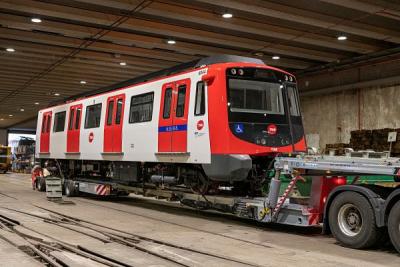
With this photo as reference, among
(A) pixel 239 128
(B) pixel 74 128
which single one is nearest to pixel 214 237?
(A) pixel 239 128

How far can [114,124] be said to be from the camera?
15.0 m

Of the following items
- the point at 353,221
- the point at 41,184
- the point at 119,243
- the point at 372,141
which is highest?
the point at 372,141

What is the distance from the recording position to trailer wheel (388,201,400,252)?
7.54 m

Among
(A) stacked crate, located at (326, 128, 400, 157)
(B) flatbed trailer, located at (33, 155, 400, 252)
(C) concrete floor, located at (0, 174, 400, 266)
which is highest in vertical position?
(A) stacked crate, located at (326, 128, 400, 157)

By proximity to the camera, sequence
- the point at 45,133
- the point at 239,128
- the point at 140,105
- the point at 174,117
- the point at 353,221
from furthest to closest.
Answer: the point at 45,133
the point at 140,105
the point at 174,117
the point at 239,128
the point at 353,221

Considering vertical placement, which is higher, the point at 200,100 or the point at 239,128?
the point at 200,100

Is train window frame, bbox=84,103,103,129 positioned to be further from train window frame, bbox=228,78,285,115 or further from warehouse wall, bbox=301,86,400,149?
warehouse wall, bbox=301,86,400,149

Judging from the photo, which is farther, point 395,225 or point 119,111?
point 119,111

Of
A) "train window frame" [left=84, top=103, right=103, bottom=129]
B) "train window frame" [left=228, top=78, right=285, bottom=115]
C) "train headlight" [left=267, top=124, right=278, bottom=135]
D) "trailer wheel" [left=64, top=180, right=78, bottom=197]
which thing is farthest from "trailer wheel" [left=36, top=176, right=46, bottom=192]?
"train headlight" [left=267, top=124, right=278, bottom=135]

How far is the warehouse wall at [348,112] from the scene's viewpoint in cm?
1834

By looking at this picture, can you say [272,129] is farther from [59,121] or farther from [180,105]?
[59,121]

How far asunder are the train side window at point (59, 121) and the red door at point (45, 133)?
0.79m

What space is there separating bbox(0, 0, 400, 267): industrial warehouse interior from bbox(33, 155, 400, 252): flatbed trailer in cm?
3

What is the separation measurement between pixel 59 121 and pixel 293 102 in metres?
11.2
